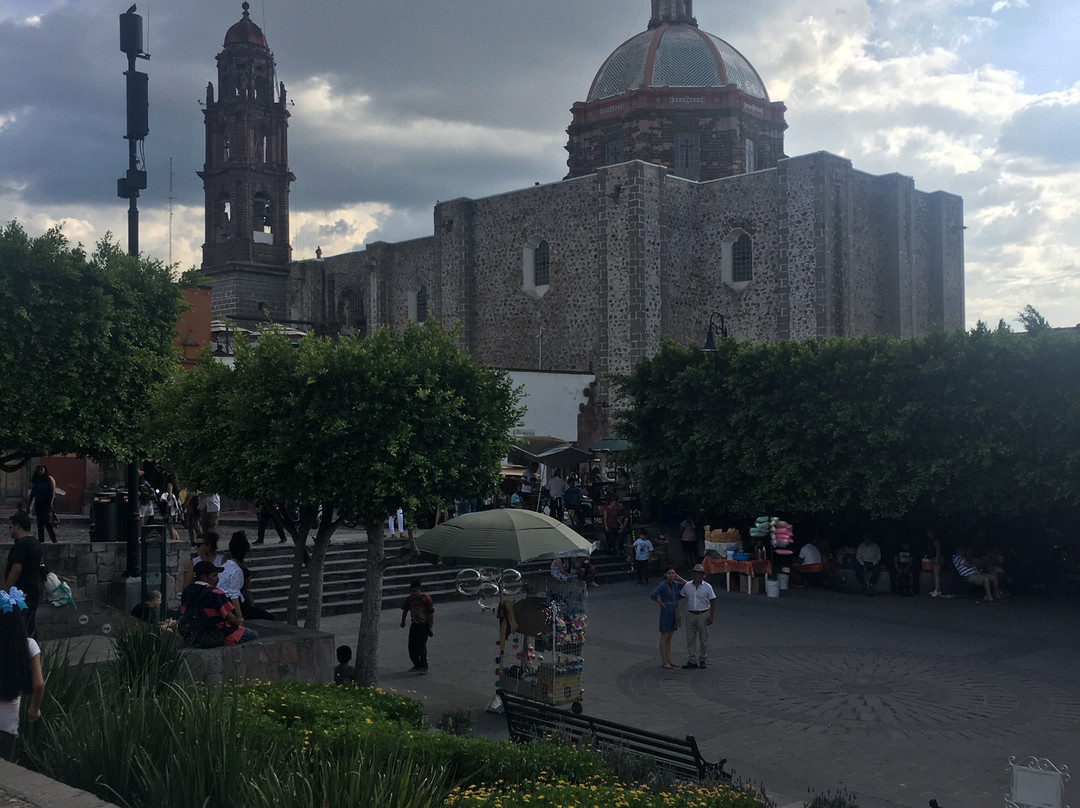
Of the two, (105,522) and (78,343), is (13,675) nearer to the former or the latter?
(78,343)

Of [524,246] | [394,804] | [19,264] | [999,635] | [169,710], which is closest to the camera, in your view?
[394,804]

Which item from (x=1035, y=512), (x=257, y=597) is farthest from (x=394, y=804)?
(x=1035, y=512)

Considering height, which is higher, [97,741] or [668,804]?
[97,741]

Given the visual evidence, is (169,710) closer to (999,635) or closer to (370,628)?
(370,628)

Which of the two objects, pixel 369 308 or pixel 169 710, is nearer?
pixel 169 710

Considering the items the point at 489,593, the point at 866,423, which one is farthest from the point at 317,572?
the point at 866,423

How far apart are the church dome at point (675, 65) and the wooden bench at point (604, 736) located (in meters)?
32.3

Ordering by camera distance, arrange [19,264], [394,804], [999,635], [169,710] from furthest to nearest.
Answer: [999,635] < [19,264] < [169,710] < [394,804]

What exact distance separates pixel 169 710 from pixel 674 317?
93.3 feet

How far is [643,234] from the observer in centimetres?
3219

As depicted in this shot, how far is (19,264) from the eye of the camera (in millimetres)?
12633

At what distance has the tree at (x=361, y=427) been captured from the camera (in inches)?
444

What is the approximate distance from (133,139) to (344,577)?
27.5 feet

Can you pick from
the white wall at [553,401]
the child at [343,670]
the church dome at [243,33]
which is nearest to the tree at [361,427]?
the child at [343,670]
